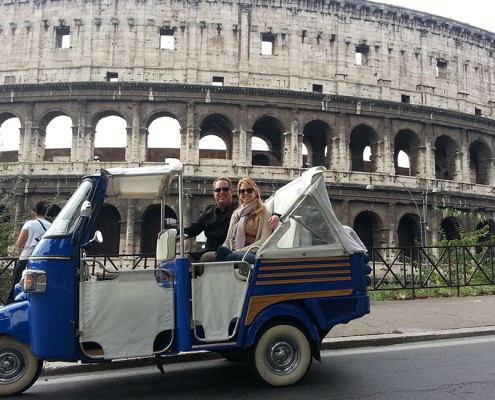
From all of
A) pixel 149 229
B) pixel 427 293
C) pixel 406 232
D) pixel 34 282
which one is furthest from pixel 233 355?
pixel 406 232

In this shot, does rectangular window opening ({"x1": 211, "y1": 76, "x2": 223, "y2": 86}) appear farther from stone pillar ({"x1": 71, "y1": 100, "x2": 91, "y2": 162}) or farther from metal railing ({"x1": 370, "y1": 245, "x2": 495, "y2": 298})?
metal railing ({"x1": 370, "y1": 245, "x2": 495, "y2": 298})

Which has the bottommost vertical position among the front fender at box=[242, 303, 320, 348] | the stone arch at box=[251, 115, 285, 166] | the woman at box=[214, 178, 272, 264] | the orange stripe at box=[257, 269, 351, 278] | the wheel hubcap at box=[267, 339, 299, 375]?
the wheel hubcap at box=[267, 339, 299, 375]

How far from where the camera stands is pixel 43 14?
921 inches

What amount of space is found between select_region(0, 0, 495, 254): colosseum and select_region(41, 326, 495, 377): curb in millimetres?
15560

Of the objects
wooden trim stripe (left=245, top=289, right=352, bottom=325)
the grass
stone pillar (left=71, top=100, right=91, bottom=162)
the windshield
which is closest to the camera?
the windshield

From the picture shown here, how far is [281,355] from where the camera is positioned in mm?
4137

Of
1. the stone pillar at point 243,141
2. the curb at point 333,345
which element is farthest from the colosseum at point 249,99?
the curb at point 333,345

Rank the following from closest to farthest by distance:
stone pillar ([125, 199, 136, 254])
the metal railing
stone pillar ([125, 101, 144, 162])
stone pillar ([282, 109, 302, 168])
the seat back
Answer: the seat back, the metal railing, stone pillar ([125, 199, 136, 254]), stone pillar ([125, 101, 144, 162]), stone pillar ([282, 109, 302, 168])

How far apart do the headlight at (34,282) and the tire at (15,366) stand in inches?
20.7

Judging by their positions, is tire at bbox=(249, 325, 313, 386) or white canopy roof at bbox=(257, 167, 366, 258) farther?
white canopy roof at bbox=(257, 167, 366, 258)

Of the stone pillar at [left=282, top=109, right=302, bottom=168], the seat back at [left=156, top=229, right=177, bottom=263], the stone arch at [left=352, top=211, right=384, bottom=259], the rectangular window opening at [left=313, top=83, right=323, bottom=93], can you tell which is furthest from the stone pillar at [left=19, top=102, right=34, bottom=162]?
the seat back at [left=156, top=229, right=177, bottom=263]

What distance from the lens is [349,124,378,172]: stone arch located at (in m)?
24.5

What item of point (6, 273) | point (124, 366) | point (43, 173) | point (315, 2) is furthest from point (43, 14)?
point (124, 366)

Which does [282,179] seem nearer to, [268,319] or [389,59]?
[389,59]
